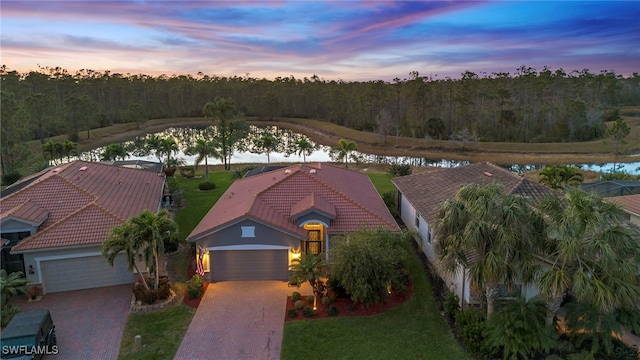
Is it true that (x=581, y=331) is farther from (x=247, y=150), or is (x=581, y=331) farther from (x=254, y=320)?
(x=247, y=150)

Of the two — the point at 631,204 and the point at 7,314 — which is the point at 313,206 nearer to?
the point at 7,314

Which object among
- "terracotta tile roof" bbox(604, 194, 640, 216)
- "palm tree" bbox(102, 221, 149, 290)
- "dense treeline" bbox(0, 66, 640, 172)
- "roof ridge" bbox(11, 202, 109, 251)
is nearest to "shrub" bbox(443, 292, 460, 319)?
"terracotta tile roof" bbox(604, 194, 640, 216)

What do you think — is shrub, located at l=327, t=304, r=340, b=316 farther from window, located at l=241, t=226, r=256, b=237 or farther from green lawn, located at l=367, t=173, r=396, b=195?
green lawn, located at l=367, t=173, r=396, b=195

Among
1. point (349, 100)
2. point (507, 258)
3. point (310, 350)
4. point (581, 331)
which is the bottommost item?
point (310, 350)

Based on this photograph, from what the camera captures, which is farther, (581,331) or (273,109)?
(273,109)

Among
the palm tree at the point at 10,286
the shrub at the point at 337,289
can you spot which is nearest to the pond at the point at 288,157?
A: the palm tree at the point at 10,286

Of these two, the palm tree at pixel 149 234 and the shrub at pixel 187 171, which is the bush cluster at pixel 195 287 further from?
the shrub at pixel 187 171

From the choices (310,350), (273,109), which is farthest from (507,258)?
(273,109)
